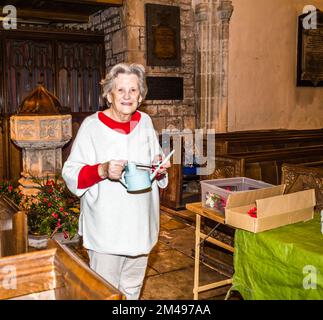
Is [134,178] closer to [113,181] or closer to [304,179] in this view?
[113,181]

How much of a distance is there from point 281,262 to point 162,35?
5.52 meters

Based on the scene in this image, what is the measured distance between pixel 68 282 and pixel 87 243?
35.9 inches

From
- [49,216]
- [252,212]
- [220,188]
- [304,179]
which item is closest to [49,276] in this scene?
[252,212]


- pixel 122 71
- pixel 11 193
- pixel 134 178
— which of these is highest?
pixel 122 71

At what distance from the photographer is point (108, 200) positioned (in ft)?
7.07

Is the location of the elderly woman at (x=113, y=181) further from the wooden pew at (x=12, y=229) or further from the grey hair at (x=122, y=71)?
the wooden pew at (x=12, y=229)

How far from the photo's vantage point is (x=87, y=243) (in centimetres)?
221

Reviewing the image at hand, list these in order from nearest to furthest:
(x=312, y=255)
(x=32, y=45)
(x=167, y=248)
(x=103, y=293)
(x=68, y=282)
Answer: (x=103, y=293) < (x=68, y=282) < (x=312, y=255) < (x=167, y=248) < (x=32, y=45)

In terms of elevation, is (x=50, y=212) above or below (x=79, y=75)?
below

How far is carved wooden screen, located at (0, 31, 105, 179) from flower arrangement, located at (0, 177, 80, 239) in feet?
7.29

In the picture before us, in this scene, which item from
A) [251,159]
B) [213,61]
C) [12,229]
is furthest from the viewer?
[213,61]
